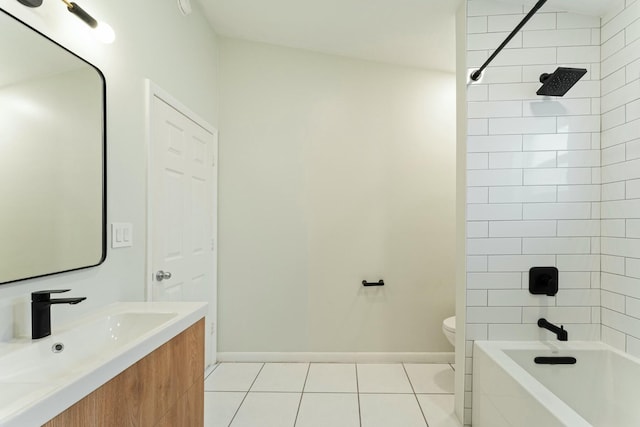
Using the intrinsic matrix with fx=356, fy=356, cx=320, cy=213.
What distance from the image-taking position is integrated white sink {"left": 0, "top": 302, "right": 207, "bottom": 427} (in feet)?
2.56

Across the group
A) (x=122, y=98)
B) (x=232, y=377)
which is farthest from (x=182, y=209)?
(x=232, y=377)

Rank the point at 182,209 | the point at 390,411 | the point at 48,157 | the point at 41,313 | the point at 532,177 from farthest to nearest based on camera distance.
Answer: the point at 182,209 → the point at 390,411 → the point at 532,177 → the point at 48,157 → the point at 41,313

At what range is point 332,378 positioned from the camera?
274cm

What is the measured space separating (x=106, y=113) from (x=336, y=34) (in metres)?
1.82

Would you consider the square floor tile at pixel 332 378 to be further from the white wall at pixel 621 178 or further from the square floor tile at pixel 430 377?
the white wall at pixel 621 178

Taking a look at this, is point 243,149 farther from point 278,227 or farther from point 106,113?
point 106,113

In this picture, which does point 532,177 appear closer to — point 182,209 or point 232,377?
point 182,209

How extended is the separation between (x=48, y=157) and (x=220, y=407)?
1.82 metres

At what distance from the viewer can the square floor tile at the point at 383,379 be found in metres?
2.57

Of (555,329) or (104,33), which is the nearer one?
(104,33)

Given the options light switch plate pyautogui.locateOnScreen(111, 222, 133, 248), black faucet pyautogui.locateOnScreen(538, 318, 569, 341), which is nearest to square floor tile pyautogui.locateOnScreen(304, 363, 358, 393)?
black faucet pyautogui.locateOnScreen(538, 318, 569, 341)

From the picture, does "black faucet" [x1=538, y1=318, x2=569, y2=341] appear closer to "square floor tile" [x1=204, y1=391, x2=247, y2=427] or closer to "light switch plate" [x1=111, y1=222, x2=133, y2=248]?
"square floor tile" [x1=204, y1=391, x2=247, y2=427]

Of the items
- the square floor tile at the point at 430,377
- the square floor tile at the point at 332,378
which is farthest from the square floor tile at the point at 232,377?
the square floor tile at the point at 430,377

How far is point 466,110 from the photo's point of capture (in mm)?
2072
